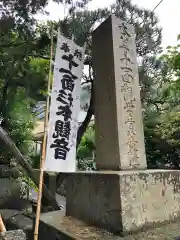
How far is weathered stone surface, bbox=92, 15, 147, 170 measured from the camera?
10.4ft

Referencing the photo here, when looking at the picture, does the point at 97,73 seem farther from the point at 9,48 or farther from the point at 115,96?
the point at 9,48

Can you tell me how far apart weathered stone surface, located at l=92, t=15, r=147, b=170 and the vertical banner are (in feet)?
1.16

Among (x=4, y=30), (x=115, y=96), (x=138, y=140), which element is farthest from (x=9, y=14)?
(x=138, y=140)

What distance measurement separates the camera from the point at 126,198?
8.55 feet

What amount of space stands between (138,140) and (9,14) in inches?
199

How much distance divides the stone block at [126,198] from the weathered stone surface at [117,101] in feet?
1.18

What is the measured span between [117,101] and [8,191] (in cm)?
672

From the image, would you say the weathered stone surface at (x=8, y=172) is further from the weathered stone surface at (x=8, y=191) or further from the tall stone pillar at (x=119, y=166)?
the tall stone pillar at (x=119, y=166)

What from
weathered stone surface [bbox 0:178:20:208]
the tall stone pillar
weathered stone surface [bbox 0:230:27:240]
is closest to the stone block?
the tall stone pillar

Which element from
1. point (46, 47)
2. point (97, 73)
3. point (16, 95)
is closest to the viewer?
point (97, 73)

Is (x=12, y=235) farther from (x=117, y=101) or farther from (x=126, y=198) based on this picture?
(x=117, y=101)

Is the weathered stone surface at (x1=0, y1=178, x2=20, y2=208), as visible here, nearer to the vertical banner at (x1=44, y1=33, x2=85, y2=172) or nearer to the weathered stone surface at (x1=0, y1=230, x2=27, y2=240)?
the vertical banner at (x1=44, y1=33, x2=85, y2=172)

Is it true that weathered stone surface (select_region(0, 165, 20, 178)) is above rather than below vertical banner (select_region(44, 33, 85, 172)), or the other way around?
below

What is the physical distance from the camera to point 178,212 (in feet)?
10.1
